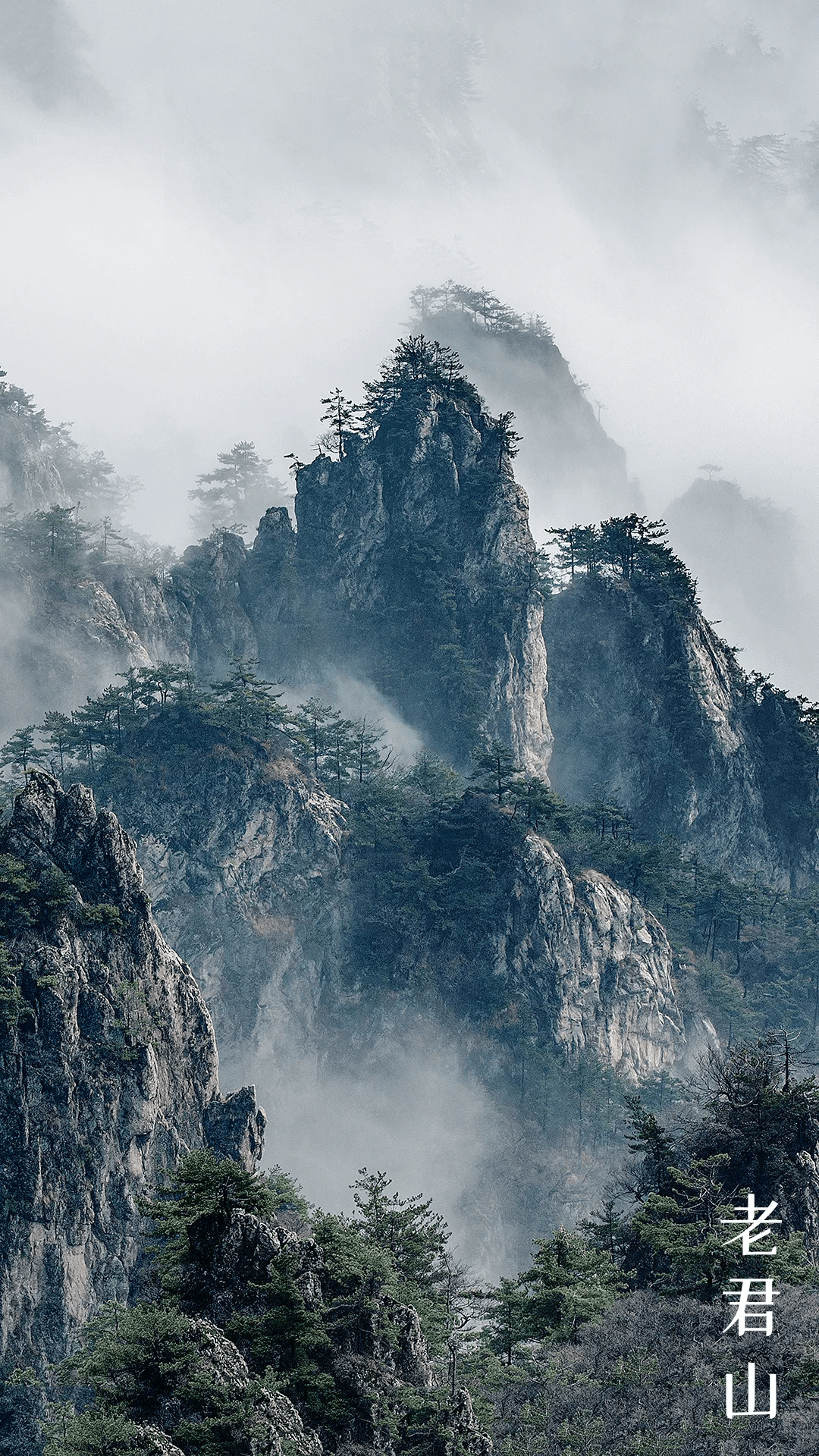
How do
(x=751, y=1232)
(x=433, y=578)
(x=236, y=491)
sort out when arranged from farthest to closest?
(x=236, y=491) < (x=433, y=578) < (x=751, y=1232)

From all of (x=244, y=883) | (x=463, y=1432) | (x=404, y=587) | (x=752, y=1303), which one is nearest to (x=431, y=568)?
(x=404, y=587)

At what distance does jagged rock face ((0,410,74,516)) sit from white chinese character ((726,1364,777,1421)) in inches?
4803

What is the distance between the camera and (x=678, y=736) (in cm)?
13912

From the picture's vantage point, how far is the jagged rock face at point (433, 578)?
14000 cm

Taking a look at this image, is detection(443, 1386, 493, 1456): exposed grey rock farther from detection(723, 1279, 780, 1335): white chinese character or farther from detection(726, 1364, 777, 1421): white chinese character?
detection(723, 1279, 780, 1335): white chinese character

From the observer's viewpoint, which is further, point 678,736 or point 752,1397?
point 678,736

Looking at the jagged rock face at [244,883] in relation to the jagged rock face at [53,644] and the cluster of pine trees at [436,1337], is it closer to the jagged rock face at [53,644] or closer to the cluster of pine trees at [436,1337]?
the jagged rock face at [53,644]

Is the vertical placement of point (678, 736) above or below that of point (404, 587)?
below

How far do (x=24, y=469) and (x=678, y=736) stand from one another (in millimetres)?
73924

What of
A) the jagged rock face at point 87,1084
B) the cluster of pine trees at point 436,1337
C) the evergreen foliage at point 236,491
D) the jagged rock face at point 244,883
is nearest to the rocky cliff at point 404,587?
the jagged rock face at point 244,883

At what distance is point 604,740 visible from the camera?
14450 centimetres

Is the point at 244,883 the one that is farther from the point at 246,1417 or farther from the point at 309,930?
the point at 246,1417

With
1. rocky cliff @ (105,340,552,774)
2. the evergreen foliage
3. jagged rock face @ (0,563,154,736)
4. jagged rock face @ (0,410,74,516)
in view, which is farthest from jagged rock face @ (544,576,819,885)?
jagged rock face @ (0,410,74,516)

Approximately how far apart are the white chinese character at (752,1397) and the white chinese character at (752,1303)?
1.97m
